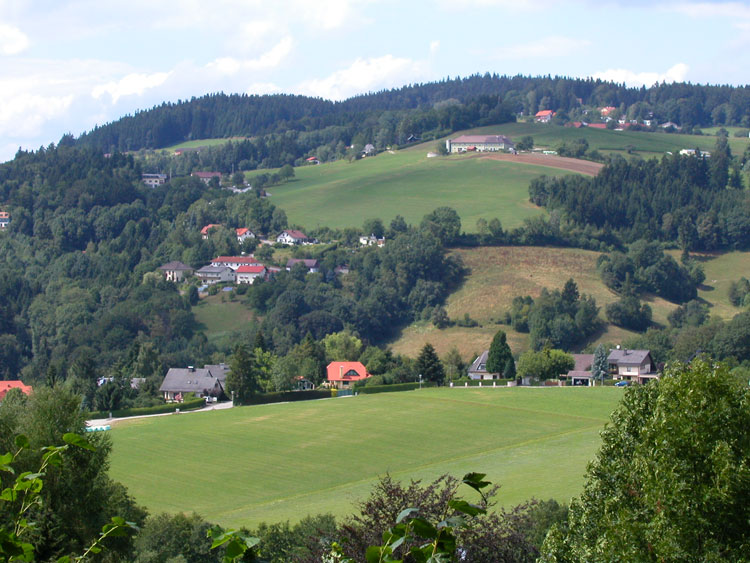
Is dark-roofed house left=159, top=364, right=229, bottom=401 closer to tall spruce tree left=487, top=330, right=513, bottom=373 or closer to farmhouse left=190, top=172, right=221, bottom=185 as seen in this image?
tall spruce tree left=487, top=330, right=513, bottom=373

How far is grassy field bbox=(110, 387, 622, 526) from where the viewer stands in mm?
41281

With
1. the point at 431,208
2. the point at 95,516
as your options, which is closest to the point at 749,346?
the point at 431,208

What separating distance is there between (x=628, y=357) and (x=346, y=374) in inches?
967

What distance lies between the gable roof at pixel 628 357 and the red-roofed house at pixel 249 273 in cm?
5340

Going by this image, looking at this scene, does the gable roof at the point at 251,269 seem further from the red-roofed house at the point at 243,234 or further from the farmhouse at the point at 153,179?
the farmhouse at the point at 153,179

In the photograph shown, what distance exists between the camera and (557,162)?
6427 inches

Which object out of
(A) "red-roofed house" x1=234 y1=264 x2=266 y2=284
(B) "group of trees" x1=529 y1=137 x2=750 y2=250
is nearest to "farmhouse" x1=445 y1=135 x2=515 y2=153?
(B) "group of trees" x1=529 y1=137 x2=750 y2=250

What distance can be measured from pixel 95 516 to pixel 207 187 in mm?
154405

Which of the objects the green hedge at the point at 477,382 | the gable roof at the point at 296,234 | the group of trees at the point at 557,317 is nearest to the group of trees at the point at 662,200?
the group of trees at the point at 557,317

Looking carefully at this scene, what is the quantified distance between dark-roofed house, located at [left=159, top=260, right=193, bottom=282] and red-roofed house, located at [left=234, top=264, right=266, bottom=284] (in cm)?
817

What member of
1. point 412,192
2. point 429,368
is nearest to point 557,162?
point 412,192

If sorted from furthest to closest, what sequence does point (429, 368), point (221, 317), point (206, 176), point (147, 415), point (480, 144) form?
point (206, 176) → point (480, 144) → point (221, 317) → point (429, 368) → point (147, 415)

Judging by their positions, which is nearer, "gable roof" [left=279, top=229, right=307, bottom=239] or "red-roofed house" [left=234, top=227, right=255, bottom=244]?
"gable roof" [left=279, top=229, right=307, bottom=239]

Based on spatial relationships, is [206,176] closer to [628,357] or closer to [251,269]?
[251,269]
